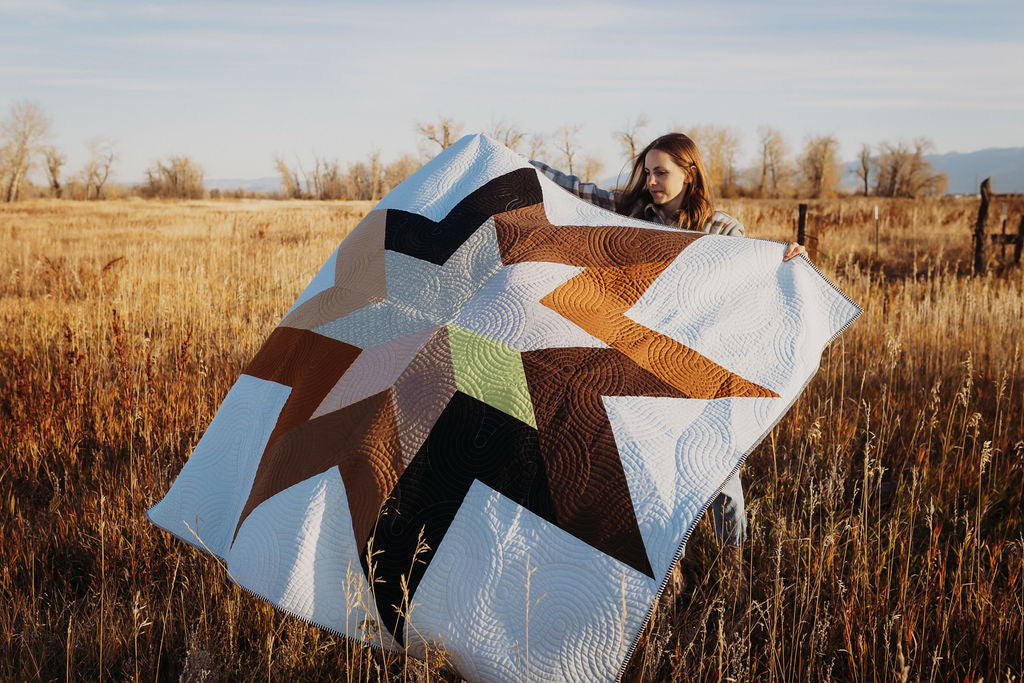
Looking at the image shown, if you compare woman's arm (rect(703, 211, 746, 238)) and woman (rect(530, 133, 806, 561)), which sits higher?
woman (rect(530, 133, 806, 561))

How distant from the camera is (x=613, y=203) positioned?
3.09 meters

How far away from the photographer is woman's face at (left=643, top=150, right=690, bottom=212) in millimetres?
2793

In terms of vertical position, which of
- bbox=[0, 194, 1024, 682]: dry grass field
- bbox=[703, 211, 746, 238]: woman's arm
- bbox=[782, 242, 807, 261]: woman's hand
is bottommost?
bbox=[0, 194, 1024, 682]: dry grass field

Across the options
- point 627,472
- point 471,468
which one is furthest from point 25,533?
point 627,472

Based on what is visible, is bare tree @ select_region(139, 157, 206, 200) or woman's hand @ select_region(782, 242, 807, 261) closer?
woman's hand @ select_region(782, 242, 807, 261)

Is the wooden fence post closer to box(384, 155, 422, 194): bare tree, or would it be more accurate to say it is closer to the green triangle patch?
the green triangle patch

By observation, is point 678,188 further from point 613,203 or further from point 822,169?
point 822,169

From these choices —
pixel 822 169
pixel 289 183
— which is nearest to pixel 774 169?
pixel 822 169

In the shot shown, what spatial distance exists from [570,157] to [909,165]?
45.5m

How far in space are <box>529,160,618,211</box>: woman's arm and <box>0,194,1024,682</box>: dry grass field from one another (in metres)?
1.40

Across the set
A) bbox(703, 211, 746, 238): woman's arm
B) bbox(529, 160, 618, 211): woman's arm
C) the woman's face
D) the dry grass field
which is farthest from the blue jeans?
bbox(529, 160, 618, 211): woman's arm

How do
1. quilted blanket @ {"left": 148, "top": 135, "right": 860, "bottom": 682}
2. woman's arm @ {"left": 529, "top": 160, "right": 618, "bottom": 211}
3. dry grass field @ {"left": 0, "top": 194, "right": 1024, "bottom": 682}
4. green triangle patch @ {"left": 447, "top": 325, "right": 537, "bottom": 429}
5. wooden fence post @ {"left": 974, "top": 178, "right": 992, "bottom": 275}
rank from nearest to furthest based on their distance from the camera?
quilted blanket @ {"left": 148, "top": 135, "right": 860, "bottom": 682} → green triangle patch @ {"left": 447, "top": 325, "right": 537, "bottom": 429} → dry grass field @ {"left": 0, "top": 194, "right": 1024, "bottom": 682} → woman's arm @ {"left": 529, "top": 160, "right": 618, "bottom": 211} → wooden fence post @ {"left": 974, "top": 178, "right": 992, "bottom": 275}

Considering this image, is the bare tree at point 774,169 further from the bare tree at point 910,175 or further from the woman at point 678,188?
the woman at point 678,188

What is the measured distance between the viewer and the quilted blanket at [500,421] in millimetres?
1514
